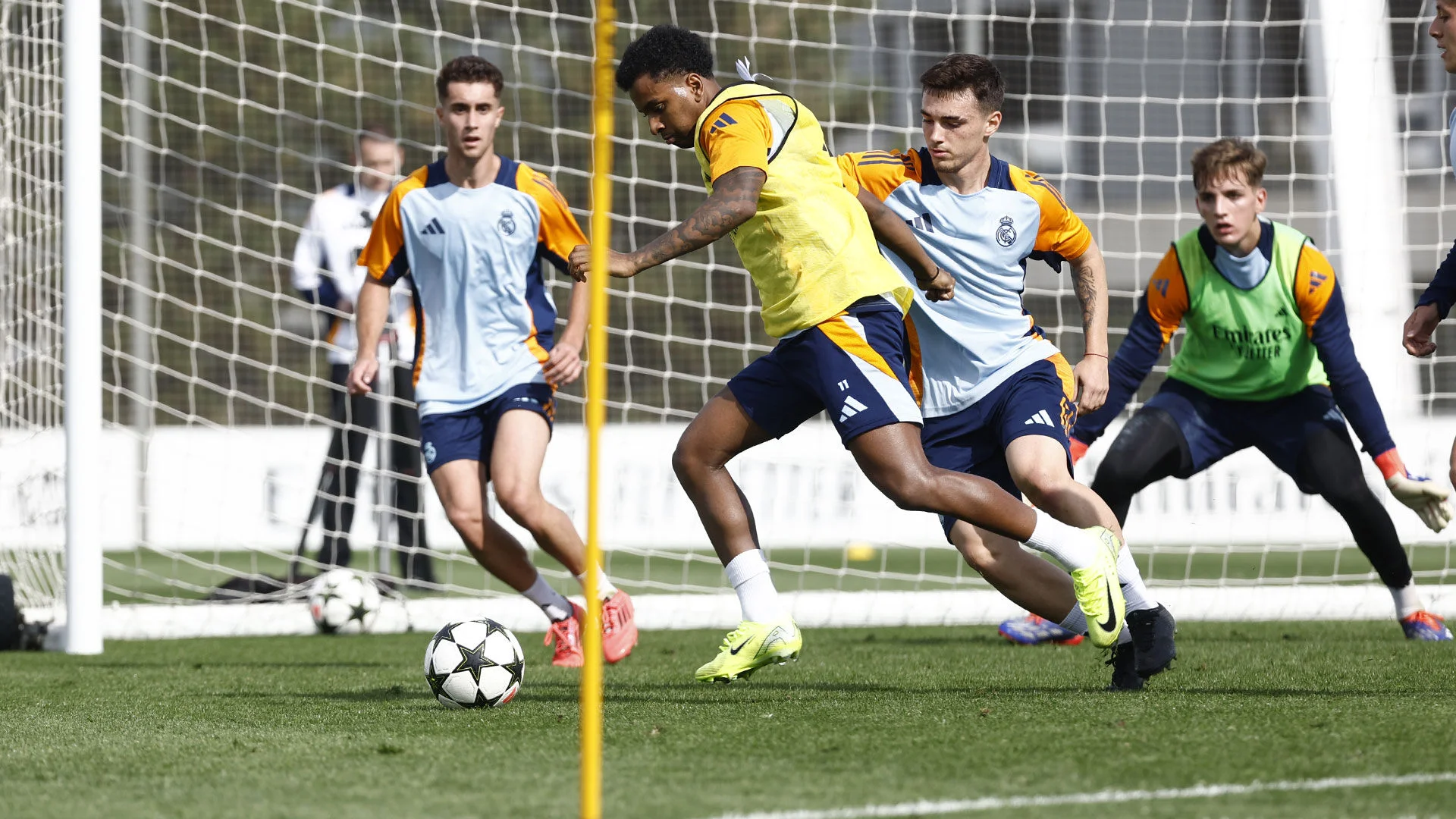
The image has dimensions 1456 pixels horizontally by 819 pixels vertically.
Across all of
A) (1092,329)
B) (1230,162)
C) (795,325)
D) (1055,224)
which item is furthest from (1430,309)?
(795,325)

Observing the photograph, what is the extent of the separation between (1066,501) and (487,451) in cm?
230

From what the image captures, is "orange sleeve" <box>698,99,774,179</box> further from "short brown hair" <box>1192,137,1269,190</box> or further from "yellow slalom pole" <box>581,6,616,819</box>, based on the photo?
"short brown hair" <box>1192,137,1269,190</box>

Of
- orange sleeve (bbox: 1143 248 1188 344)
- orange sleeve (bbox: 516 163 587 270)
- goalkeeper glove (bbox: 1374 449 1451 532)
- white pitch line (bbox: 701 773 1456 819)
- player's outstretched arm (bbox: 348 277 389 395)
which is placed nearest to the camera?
white pitch line (bbox: 701 773 1456 819)

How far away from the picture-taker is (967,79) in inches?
193

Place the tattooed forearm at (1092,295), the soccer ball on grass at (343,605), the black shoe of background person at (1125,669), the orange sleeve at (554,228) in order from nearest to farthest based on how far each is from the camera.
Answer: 1. the black shoe of background person at (1125,669)
2. the tattooed forearm at (1092,295)
3. the orange sleeve at (554,228)
4. the soccer ball on grass at (343,605)

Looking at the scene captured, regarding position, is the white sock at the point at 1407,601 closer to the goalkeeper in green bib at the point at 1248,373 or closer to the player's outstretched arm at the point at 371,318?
the goalkeeper in green bib at the point at 1248,373

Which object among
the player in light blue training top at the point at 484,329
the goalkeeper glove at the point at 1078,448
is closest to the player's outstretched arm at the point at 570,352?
the player in light blue training top at the point at 484,329

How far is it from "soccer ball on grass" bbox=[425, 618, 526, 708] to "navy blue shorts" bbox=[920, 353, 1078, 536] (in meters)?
1.39

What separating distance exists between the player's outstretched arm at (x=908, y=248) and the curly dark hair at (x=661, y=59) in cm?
64

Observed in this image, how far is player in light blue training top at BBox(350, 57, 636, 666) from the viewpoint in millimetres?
5801

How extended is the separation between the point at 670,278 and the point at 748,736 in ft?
31.5

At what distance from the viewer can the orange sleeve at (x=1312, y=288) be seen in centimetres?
591

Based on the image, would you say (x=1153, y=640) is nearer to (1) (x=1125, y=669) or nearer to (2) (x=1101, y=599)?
(1) (x=1125, y=669)

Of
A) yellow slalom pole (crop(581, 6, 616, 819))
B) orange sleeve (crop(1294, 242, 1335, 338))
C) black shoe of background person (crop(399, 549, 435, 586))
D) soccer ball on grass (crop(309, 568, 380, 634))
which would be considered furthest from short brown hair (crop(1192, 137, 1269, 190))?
black shoe of background person (crop(399, 549, 435, 586))
